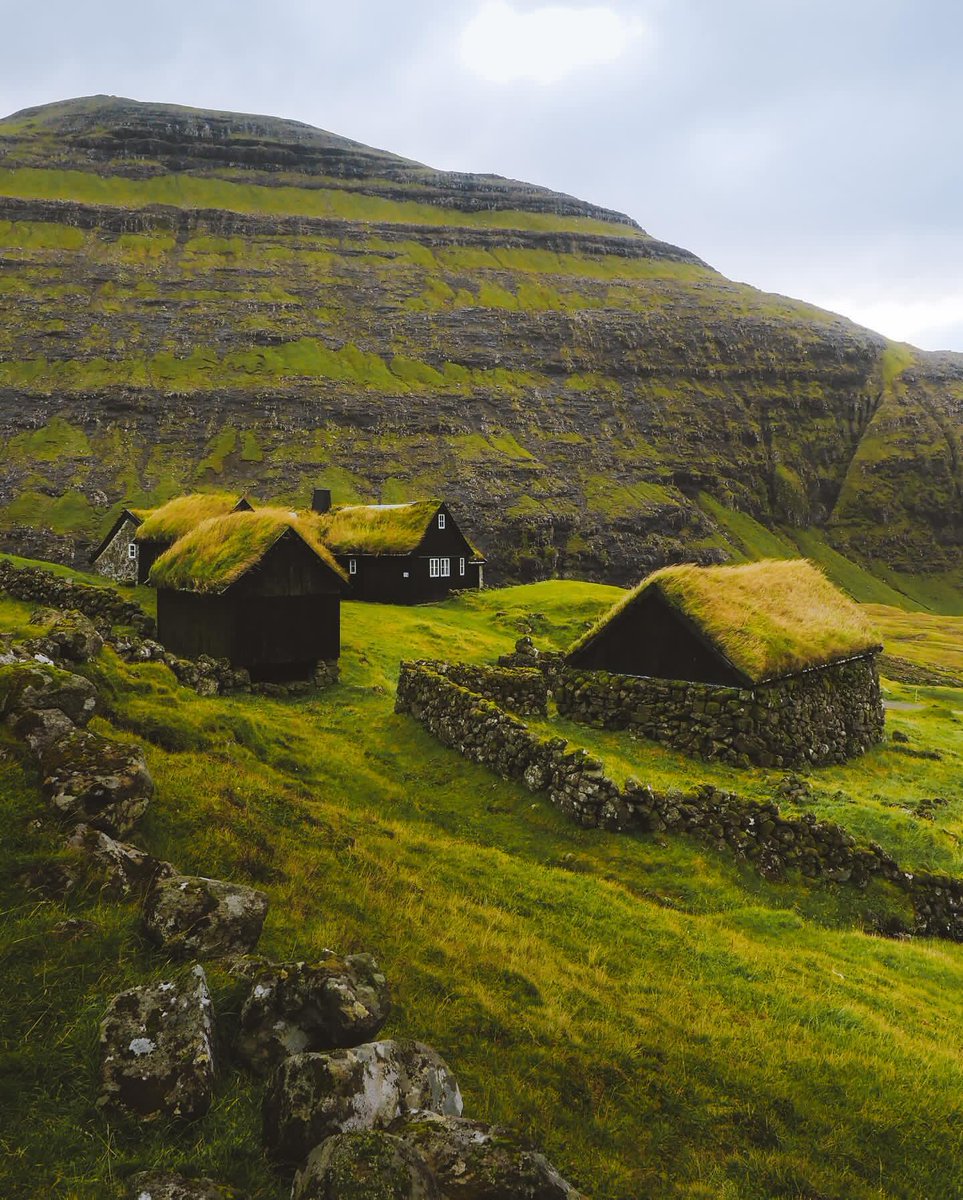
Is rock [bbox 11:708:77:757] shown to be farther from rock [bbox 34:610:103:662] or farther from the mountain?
the mountain

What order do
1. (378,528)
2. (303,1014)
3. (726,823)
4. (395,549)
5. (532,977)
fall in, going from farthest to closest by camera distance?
(378,528), (395,549), (726,823), (532,977), (303,1014)

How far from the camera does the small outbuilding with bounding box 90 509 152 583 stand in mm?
49656

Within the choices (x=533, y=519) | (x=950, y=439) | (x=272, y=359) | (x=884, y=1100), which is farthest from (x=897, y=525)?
(x=884, y=1100)

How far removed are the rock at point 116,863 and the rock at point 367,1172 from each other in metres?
3.24

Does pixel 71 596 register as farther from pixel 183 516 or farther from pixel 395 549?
pixel 395 549

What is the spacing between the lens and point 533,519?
117m

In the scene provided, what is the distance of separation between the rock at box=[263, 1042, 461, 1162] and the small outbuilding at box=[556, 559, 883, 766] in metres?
17.3

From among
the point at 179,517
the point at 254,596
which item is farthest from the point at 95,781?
the point at 179,517

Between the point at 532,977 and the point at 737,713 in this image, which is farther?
the point at 737,713

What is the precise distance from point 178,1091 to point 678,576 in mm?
20575

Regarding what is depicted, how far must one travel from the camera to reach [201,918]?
593 centimetres

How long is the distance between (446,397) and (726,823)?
134962mm

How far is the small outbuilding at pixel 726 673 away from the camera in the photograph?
67.5ft

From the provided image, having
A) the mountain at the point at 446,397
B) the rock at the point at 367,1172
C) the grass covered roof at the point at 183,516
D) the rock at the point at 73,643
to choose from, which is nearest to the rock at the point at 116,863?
the rock at the point at 367,1172
